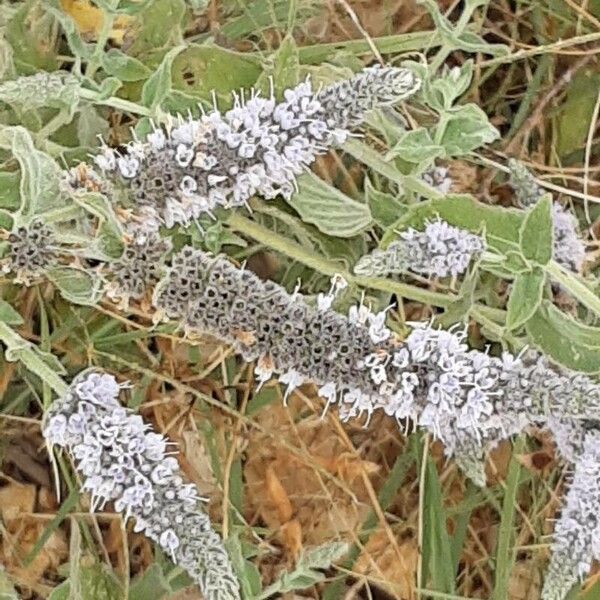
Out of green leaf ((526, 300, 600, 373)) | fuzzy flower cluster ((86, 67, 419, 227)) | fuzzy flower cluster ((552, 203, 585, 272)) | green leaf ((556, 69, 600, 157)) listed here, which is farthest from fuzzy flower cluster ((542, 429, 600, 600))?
green leaf ((556, 69, 600, 157))

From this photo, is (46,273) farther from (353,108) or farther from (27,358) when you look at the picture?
(353,108)

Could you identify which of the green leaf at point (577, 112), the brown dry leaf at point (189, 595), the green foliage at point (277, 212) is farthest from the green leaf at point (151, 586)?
the green leaf at point (577, 112)

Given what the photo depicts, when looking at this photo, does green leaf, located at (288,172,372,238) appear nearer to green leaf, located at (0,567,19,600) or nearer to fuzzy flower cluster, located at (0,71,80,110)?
fuzzy flower cluster, located at (0,71,80,110)

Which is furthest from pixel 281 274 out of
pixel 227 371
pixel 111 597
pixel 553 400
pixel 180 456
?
pixel 553 400

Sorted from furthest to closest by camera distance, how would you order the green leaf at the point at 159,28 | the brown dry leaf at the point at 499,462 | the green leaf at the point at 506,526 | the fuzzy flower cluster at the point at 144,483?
1. the brown dry leaf at the point at 499,462
2. the green leaf at the point at 506,526
3. the green leaf at the point at 159,28
4. the fuzzy flower cluster at the point at 144,483

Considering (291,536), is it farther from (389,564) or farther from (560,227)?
(560,227)

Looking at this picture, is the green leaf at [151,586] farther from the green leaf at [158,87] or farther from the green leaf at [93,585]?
the green leaf at [158,87]
